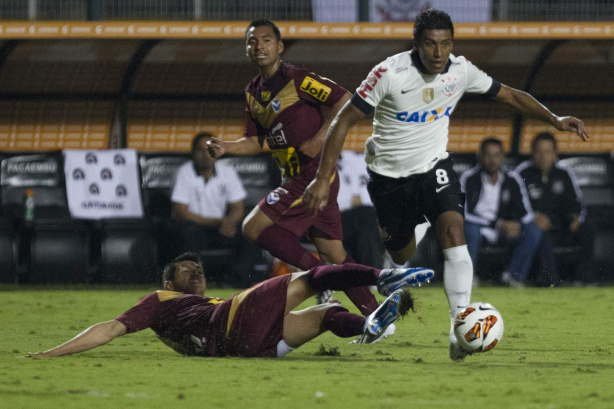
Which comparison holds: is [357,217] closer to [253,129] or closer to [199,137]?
[199,137]

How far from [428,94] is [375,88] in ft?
1.30

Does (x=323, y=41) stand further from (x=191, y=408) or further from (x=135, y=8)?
(x=191, y=408)

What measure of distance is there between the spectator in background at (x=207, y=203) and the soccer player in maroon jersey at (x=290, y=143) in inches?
192

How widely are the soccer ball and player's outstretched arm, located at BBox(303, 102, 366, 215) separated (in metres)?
1.00

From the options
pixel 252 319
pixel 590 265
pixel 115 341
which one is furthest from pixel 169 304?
pixel 590 265

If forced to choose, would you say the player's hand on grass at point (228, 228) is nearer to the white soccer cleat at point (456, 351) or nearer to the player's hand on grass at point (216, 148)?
the player's hand on grass at point (216, 148)

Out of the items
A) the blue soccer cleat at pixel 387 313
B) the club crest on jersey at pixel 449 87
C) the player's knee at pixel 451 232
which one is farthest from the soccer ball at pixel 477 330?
the club crest on jersey at pixel 449 87

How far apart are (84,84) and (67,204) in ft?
5.10

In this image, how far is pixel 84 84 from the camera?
1444 centimetres

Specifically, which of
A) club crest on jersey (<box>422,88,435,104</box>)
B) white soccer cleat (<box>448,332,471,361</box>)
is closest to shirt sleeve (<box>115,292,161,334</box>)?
white soccer cleat (<box>448,332,471,361</box>)

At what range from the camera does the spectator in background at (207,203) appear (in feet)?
43.9

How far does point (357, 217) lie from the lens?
44.7ft

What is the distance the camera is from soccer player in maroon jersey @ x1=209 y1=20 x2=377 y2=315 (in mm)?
8367

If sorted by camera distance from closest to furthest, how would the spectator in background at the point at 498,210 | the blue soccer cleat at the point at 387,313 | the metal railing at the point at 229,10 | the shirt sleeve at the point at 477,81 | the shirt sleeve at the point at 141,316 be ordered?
the blue soccer cleat at the point at 387,313
the shirt sleeve at the point at 141,316
the shirt sleeve at the point at 477,81
the spectator in background at the point at 498,210
the metal railing at the point at 229,10
